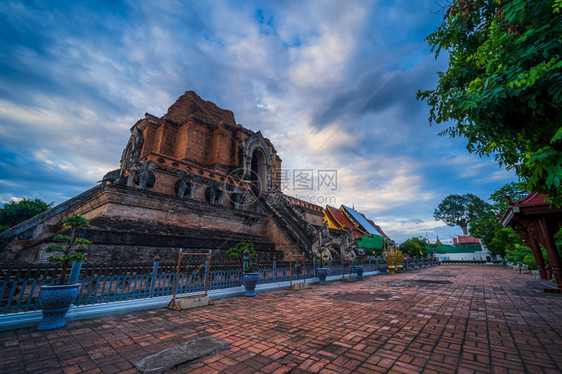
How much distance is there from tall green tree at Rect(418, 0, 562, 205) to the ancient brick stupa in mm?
8971

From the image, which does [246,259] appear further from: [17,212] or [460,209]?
[460,209]

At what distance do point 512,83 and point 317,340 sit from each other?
403cm

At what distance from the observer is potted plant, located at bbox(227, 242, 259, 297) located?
279 inches

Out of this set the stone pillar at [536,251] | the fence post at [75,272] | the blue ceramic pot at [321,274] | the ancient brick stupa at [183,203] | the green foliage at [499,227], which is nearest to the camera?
the fence post at [75,272]

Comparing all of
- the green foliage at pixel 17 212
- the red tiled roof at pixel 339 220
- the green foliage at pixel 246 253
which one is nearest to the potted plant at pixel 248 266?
the green foliage at pixel 246 253

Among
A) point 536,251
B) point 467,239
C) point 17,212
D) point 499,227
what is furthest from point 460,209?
point 17,212

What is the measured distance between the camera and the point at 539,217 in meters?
7.82

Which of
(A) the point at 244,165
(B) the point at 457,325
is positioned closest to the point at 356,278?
(B) the point at 457,325

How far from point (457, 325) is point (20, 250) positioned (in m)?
12.7

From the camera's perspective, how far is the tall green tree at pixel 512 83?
268 centimetres

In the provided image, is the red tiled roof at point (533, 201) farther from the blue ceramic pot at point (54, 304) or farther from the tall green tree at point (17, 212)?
the tall green tree at point (17, 212)

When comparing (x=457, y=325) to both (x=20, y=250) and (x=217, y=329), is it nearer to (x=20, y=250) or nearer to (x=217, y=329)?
(x=217, y=329)

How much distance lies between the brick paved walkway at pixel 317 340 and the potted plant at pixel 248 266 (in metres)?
1.61

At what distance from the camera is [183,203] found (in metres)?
11.2
